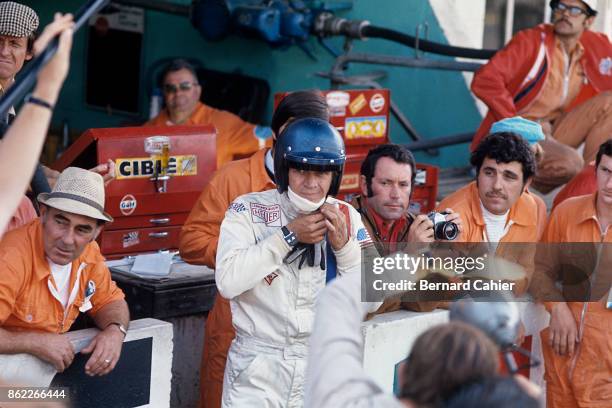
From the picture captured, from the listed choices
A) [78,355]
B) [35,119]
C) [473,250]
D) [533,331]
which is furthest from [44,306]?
[533,331]

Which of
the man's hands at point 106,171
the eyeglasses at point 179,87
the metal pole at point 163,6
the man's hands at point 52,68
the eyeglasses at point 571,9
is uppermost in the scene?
Result: the eyeglasses at point 571,9

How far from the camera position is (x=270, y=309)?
4039mm

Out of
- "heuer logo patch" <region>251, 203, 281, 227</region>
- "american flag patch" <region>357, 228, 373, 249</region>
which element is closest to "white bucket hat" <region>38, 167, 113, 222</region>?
"heuer logo patch" <region>251, 203, 281, 227</region>

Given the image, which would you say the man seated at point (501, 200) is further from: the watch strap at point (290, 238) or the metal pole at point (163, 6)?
the metal pole at point (163, 6)

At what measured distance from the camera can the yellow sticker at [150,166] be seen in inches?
225

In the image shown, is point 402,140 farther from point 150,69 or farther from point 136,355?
point 136,355

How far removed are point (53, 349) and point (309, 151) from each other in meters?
1.16

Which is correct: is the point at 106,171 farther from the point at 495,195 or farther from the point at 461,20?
the point at 461,20

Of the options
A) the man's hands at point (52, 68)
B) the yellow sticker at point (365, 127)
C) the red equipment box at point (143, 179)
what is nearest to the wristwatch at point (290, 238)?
the man's hands at point (52, 68)

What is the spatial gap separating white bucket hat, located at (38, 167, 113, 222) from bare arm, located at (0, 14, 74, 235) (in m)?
1.43

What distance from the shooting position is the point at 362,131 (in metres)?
6.81

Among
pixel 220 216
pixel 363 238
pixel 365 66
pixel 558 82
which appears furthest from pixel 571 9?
pixel 363 238

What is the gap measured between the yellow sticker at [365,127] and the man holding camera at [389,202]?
1.88m

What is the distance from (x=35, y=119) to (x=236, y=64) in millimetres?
6581
